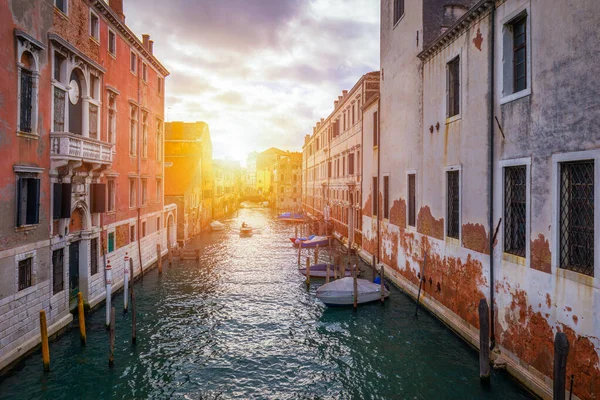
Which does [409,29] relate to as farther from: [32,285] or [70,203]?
[32,285]

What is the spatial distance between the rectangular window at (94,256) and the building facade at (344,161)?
16166mm

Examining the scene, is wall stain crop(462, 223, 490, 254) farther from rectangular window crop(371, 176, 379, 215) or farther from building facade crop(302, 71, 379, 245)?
building facade crop(302, 71, 379, 245)

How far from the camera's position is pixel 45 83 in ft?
39.1

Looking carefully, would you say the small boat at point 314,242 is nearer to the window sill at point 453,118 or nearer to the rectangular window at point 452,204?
the rectangular window at point 452,204

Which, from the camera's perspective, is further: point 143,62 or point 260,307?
point 143,62

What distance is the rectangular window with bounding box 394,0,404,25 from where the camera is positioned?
18727mm

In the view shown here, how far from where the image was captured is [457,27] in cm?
1262

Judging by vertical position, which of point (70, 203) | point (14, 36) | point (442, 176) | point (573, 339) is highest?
point (14, 36)

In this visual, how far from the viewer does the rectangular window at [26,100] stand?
10.9 metres

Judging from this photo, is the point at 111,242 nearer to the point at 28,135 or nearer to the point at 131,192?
the point at 131,192

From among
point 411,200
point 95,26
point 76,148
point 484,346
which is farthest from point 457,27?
point 95,26

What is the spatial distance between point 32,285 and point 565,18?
14673 millimetres

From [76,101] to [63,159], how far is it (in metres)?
3.33

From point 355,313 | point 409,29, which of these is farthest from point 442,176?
point 409,29
